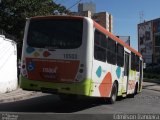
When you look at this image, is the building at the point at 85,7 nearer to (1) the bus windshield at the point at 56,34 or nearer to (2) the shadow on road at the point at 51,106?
(2) the shadow on road at the point at 51,106

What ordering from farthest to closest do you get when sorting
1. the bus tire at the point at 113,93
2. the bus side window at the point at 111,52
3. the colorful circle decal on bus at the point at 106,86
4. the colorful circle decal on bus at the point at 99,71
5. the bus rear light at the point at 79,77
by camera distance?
the bus tire at the point at 113,93, the bus side window at the point at 111,52, the colorful circle decal on bus at the point at 106,86, the colorful circle decal on bus at the point at 99,71, the bus rear light at the point at 79,77

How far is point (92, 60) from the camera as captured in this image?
14.5 meters

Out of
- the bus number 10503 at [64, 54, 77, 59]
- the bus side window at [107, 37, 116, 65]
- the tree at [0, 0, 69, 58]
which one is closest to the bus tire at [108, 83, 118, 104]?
the bus side window at [107, 37, 116, 65]

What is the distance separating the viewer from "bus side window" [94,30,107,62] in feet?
48.9

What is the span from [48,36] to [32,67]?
1.16 metres

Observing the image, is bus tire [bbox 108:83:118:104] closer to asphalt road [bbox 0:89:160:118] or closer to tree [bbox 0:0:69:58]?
asphalt road [bbox 0:89:160:118]

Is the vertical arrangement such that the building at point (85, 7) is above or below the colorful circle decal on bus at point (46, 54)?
above

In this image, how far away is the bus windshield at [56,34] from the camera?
1448 cm

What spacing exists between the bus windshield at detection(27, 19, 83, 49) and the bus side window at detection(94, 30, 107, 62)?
2.48 ft

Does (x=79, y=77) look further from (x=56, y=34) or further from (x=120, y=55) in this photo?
(x=120, y=55)

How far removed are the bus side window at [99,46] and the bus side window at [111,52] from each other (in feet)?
2.01

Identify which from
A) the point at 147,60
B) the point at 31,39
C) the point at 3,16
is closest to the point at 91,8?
the point at 147,60

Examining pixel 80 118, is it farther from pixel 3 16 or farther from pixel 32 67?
pixel 3 16

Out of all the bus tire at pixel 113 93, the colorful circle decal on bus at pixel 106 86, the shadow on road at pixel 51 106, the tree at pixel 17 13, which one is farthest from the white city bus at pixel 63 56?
the tree at pixel 17 13
